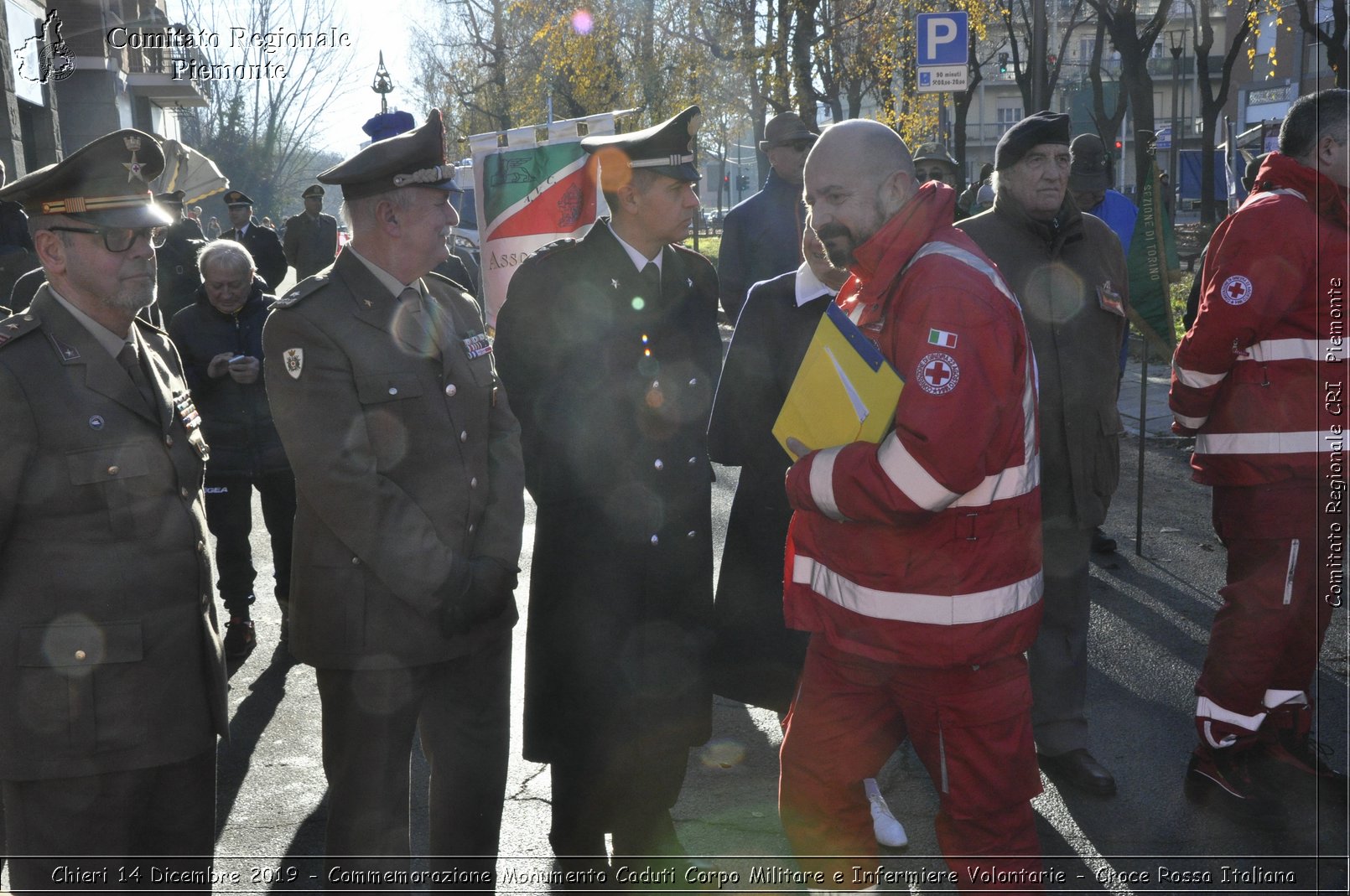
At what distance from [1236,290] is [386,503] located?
2.74m

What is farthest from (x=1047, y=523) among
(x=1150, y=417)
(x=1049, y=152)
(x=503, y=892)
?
(x=1150, y=417)

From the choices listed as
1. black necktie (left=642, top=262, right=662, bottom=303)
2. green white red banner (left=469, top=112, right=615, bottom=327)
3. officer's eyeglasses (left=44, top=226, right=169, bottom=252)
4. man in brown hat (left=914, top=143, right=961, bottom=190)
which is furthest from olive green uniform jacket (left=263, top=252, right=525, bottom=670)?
man in brown hat (left=914, top=143, right=961, bottom=190)

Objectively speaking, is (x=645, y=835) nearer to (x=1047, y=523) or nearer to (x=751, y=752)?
(x=751, y=752)

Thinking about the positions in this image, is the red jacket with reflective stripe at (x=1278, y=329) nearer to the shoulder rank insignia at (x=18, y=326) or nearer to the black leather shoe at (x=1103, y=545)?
the black leather shoe at (x=1103, y=545)

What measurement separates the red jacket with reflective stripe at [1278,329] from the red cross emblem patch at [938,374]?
1716 millimetres

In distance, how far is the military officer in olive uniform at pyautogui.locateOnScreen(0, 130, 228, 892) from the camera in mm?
2549

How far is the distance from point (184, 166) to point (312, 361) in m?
9.27

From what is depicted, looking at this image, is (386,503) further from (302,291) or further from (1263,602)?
(1263,602)

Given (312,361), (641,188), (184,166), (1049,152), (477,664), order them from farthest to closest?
(184,166) → (1049,152) → (641,188) → (477,664) → (312,361)

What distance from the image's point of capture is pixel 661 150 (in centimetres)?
350

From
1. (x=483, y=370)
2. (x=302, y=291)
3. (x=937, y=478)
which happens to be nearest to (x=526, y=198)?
(x=483, y=370)

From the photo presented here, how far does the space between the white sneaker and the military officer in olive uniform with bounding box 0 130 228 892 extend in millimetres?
2118

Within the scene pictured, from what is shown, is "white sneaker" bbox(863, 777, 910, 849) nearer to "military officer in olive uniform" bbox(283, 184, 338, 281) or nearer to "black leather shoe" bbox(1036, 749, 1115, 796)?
"black leather shoe" bbox(1036, 749, 1115, 796)

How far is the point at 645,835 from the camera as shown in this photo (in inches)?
146
